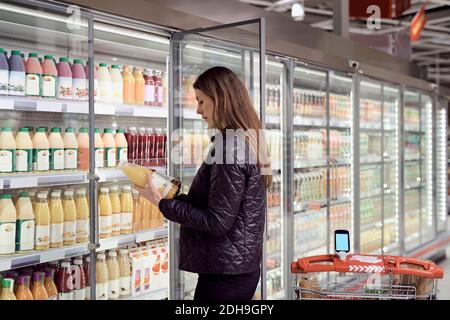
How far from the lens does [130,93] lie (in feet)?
10.8

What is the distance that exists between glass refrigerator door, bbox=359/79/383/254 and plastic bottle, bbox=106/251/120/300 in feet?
9.59

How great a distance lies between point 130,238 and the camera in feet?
10.0

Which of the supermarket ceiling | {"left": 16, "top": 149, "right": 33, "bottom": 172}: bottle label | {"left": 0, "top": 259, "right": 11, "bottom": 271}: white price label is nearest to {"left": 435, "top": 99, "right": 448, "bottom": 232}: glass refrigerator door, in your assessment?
the supermarket ceiling

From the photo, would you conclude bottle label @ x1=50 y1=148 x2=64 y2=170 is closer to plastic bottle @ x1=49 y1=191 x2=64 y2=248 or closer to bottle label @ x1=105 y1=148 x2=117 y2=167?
plastic bottle @ x1=49 y1=191 x2=64 y2=248

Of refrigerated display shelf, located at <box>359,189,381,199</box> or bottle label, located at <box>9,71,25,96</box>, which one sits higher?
bottle label, located at <box>9,71,25,96</box>

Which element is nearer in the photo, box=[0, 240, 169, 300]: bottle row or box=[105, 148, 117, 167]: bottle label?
box=[0, 240, 169, 300]: bottle row

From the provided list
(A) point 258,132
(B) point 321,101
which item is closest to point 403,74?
(B) point 321,101

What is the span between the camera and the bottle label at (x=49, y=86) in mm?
2613

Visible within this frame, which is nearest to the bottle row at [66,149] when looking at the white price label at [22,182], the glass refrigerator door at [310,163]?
the white price label at [22,182]

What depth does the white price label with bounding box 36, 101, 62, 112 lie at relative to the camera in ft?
8.17

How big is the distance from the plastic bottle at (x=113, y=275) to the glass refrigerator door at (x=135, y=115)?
136 millimetres

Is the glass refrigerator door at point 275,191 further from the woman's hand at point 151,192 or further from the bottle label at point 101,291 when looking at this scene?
the woman's hand at point 151,192

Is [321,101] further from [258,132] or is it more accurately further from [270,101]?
[258,132]
